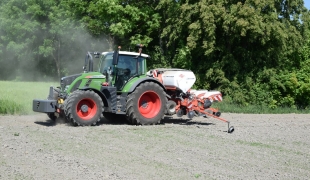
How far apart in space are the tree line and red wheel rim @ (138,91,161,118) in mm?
10767

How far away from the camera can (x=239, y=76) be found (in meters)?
27.8

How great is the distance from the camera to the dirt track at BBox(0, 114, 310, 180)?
8516 mm

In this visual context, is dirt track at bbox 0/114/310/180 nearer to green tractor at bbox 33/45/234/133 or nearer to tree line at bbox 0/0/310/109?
green tractor at bbox 33/45/234/133

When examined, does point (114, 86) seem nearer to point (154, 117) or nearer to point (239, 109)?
point (154, 117)

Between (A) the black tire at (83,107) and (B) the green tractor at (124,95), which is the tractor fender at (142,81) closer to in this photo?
(B) the green tractor at (124,95)

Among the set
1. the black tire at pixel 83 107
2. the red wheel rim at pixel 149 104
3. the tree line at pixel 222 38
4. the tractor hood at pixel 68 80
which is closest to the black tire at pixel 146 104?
the red wheel rim at pixel 149 104

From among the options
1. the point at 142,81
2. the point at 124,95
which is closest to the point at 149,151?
the point at 124,95

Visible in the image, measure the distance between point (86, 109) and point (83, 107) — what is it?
114 mm

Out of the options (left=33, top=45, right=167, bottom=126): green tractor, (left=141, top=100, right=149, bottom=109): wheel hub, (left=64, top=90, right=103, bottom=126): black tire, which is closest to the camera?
(left=64, top=90, right=103, bottom=126): black tire

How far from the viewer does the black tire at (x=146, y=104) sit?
14.7m

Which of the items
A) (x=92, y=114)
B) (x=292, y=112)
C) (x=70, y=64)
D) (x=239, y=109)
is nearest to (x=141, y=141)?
(x=92, y=114)

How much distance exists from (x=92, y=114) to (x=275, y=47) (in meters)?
15.9

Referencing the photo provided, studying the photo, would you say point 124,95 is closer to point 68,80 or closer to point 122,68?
point 122,68

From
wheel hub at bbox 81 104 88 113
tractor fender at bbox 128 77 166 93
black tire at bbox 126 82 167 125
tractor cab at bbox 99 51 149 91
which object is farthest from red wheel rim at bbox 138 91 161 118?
wheel hub at bbox 81 104 88 113
